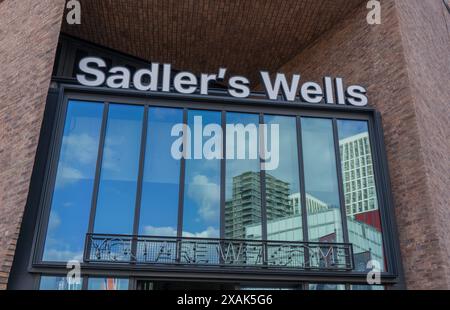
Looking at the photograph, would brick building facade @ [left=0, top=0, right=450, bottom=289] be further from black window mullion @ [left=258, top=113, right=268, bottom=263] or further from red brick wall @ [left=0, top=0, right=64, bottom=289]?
black window mullion @ [left=258, top=113, right=268, bottom=263]

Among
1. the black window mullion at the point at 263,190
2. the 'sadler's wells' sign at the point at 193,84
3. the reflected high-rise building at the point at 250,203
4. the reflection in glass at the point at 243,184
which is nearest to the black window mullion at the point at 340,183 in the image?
the 'sadler's wells' sign at the point at 193,84

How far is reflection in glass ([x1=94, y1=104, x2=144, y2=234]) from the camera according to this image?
28.4 feet

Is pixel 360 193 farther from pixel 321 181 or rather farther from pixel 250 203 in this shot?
pixel 250 203

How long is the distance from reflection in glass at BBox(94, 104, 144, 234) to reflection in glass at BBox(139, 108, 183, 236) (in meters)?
0.22

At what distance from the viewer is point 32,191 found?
342 inches

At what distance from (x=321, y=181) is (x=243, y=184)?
1661 mm

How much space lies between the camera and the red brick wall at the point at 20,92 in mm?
8234

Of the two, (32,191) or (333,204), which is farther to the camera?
(333,204)

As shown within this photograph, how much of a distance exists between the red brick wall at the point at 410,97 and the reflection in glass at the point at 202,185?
386 cm

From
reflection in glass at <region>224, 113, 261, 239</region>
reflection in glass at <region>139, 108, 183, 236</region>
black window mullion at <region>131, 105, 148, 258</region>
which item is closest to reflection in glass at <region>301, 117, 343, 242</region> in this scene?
reflection in glass at <region>224, 113, 261, 239</region>

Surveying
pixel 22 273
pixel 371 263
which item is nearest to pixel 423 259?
pixel 371 263

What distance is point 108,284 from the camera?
328 inches

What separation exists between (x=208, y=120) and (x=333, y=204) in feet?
10.2
